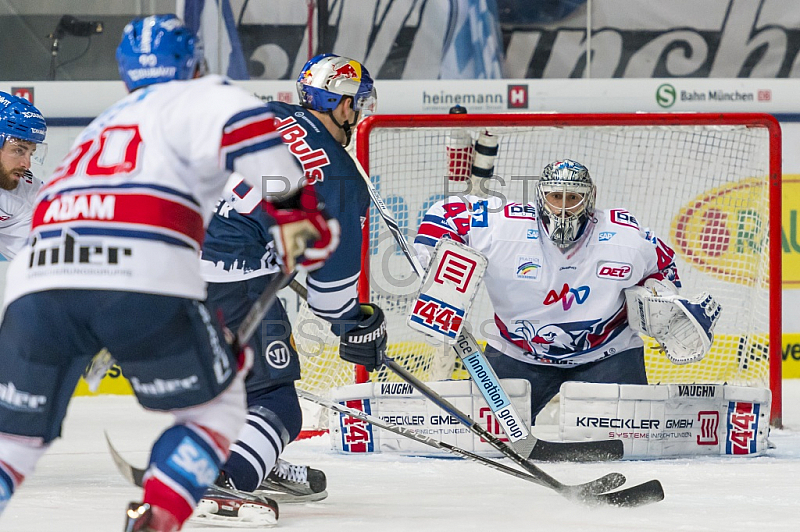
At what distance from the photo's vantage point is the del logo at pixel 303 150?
232cm

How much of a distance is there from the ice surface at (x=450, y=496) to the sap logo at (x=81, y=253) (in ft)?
2.75

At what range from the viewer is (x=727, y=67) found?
5.30 metres

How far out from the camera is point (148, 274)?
162 centimetres

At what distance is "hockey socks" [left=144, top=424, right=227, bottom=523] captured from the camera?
164 centimetres

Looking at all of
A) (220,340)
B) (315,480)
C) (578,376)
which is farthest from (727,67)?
(220,340)

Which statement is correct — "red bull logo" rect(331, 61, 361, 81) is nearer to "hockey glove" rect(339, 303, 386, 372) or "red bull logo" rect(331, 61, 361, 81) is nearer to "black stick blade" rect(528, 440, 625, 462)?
"hockey glove" rect(339, 303, 386, 372)

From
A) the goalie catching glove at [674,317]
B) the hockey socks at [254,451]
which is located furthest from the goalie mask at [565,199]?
the hockey socks at [254,451]

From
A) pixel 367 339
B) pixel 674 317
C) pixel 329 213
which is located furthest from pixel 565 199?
pixel 329 213

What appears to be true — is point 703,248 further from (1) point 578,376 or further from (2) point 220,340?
(2) point 220,340

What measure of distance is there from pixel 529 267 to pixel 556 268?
8cm

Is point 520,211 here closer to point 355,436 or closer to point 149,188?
point 355,436

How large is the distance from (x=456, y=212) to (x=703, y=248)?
1.63 metres

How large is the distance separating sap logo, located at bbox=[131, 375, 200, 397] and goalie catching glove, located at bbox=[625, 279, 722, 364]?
1.96 m

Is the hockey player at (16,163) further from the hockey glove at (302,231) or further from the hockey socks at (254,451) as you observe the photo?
the hockey glove at (302,231)
